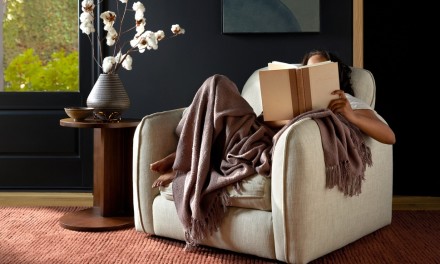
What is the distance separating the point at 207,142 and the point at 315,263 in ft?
2.27

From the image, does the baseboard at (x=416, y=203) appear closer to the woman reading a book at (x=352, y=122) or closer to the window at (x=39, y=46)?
the woman reading a book at (x=352, y=122)

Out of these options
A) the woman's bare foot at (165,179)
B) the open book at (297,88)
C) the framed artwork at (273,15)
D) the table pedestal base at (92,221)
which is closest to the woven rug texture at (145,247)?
the table pedestal base at (92,221)

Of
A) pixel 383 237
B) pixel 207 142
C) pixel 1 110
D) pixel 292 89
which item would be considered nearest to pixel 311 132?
pixel 292 89

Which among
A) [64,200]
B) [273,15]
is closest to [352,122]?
[273,15]

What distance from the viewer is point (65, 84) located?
14.9ft

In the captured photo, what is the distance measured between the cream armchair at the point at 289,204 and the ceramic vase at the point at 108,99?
1.37 ft

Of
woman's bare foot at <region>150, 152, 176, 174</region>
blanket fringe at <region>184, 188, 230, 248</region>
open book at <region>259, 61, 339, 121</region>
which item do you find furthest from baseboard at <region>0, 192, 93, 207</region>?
open book at <region>259, 61, 339, 121</region>

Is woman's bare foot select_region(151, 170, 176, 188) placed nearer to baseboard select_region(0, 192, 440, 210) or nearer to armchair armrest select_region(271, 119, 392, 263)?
armchair armrest select_region(271, 119, 392, 263)

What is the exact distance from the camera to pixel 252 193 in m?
2.99

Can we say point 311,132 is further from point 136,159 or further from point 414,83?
point 414,83

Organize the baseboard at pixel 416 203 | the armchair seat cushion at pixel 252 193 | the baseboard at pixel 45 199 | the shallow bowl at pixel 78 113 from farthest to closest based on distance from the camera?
the baseboard at pixel 45 199, the baseboard at pixel 416 203, the shallow bowl at pixel 78 113, the armchair seat cushion at pixel 252 193

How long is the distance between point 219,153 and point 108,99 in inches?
32.6

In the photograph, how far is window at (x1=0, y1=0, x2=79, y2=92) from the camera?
14.6 ft

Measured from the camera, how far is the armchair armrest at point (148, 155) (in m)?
3.41
